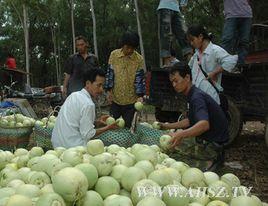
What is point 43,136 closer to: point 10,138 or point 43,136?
point 43,136

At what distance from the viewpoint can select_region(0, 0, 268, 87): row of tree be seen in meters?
23.5

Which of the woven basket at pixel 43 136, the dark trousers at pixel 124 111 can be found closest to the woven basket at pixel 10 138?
the woven basket at pixel 43 136

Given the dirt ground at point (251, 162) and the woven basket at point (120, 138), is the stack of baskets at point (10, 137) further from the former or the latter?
the dirt ground at point (251, 162)

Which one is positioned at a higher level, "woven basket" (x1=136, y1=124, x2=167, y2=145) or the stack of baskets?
"woven basket" (x1=136, y1=124, x2=167, y2=145)

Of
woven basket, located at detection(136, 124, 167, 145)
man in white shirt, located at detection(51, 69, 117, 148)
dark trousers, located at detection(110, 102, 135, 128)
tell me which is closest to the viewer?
man in white shirt, located at detection(51, 69, 117, 148)

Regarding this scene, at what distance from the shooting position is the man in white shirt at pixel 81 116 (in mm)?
4386

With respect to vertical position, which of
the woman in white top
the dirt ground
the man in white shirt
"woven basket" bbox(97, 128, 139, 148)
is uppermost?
the woman in white top

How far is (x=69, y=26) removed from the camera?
108 ft

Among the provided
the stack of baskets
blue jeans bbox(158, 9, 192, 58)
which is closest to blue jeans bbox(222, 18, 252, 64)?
blue jeans bbox(158, 9, 192, 58)

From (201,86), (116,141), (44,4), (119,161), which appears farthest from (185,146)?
(44,4)

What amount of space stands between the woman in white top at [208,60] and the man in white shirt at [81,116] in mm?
1371

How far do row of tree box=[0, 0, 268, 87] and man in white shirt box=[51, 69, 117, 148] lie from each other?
16.5 metres

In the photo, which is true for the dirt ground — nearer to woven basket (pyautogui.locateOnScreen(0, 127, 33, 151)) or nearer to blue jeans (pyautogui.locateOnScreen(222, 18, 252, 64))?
blue jeans (pyautogui.locateOnScreen(222, 18, 252, 64))

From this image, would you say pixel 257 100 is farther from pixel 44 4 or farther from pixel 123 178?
pixel 44 4
